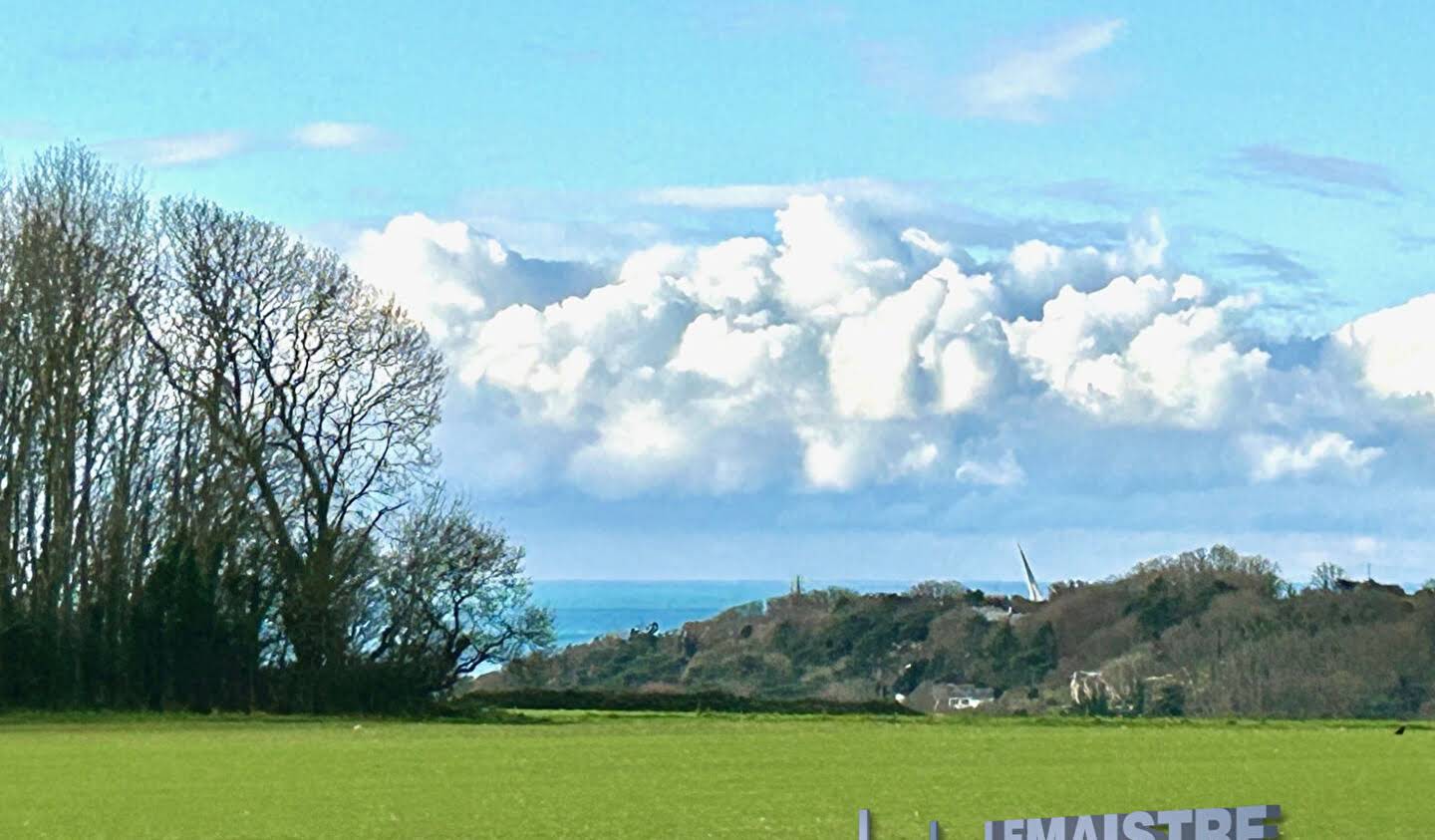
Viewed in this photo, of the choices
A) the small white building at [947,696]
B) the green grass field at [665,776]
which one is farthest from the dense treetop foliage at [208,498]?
the small white building at [947,696]

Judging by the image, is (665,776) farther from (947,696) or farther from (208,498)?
(947,696)

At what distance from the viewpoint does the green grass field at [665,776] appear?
945 inches

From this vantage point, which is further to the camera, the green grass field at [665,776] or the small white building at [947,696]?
the small white building at [947,696]

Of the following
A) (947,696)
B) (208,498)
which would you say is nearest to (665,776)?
(208,498)

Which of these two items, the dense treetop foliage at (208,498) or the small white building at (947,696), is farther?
the small white building at (947,696)

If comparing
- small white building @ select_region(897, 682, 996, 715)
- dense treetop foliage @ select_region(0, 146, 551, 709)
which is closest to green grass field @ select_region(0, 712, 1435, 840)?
dense treetop foliage @ select_region(0, 146, 551, 709)

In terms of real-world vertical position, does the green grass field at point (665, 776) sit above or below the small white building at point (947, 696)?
below

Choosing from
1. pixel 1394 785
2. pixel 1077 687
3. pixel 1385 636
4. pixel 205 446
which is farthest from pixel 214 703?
pixel 1385 636

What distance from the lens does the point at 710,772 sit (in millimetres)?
32000

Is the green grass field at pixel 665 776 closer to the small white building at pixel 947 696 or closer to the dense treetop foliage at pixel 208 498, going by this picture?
the dense treetop foliage at pixel 208 498

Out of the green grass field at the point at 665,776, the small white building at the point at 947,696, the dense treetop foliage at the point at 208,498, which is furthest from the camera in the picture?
the small white building at the point at 947,696

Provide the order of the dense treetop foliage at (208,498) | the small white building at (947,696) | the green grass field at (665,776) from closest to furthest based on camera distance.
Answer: the green grass field at (665,776)
the dense treetop foliage at (208,498)
the small white building at (947,696)

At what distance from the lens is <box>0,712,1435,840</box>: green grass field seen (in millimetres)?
24016

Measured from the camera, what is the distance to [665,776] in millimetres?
30922
